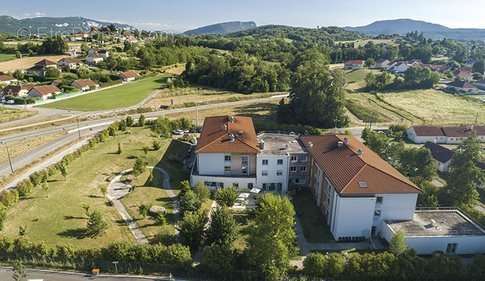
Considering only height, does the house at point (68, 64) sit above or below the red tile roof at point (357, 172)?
above

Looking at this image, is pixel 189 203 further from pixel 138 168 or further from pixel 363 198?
pixel 363 198

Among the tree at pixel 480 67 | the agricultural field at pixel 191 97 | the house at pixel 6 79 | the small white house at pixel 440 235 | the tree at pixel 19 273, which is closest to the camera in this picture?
the tree at pixel 19 273

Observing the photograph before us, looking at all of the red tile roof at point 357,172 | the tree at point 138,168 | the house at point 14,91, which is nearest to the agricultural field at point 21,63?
the house at point 14,91

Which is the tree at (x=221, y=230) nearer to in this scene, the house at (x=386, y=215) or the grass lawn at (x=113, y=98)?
the house at (x=386, y=215)

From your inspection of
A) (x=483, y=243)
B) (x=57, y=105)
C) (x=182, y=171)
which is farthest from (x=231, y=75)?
(x=483, y=243)

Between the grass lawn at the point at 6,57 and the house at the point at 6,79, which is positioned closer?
the house at the point at 6,79

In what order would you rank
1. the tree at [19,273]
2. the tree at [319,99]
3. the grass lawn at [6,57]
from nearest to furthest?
the tree at [19,273]
the tree at [319,99]
the grass lawn at [6,57]
